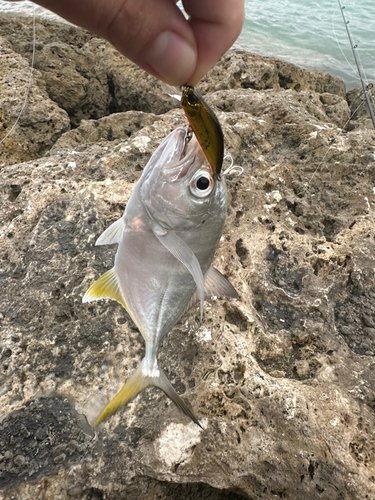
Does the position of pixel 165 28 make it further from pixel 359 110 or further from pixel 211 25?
pixel 359 110

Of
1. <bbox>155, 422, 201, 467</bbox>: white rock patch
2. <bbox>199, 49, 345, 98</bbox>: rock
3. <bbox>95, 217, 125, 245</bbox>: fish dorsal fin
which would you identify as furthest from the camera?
<bbox>199, 49, 345, 98</bbox>: rock

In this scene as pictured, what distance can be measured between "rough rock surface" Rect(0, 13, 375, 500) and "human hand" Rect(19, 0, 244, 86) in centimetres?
149

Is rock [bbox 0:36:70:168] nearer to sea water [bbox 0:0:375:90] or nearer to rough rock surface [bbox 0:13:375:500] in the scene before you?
rough rock surface [bbox 0:13:375:500]

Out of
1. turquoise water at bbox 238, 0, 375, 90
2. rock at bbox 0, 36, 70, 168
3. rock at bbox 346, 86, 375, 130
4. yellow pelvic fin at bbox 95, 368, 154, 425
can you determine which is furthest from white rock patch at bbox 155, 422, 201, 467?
turquoise water at bbox 238, 0, 375, 90

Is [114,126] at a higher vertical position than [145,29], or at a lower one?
lower

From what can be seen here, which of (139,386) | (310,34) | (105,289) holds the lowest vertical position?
(139,386)

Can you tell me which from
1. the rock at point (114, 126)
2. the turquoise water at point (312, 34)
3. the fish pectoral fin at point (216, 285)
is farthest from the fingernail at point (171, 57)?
the turquoise water at point (312, 34)

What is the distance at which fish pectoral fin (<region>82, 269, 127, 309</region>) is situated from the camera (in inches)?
72.4

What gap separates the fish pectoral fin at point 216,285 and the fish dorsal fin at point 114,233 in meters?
0.49

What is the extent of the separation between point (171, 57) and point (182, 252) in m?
0.74

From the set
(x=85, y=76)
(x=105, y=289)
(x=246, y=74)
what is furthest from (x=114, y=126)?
(x=105, y=289)

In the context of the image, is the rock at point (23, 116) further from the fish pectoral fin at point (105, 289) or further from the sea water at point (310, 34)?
the sea water at point (310, 34)

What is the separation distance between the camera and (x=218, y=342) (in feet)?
7.34

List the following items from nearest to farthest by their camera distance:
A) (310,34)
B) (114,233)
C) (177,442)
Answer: (114,233) → (177,442) → (310,34)
